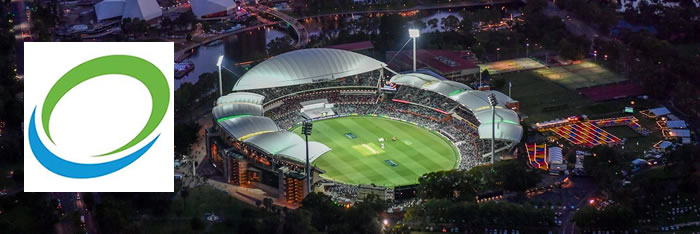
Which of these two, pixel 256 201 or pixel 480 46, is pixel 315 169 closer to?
pixel 256 201

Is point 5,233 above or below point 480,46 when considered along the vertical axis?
below

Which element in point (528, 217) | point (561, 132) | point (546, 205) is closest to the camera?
point (528, 217)

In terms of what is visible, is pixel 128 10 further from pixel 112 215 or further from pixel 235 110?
pixel 112 215

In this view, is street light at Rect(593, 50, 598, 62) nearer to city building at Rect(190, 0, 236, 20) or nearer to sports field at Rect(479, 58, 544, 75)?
sports field at Rect(479, 58, 544, 75)

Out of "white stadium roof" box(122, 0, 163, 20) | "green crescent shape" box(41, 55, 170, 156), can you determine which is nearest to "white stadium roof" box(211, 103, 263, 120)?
"green crescent shape" box(41, 55, 170, 156)

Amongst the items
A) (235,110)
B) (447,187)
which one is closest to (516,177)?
(447,187)

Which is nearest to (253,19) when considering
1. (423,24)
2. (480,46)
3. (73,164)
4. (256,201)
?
(423,24)
